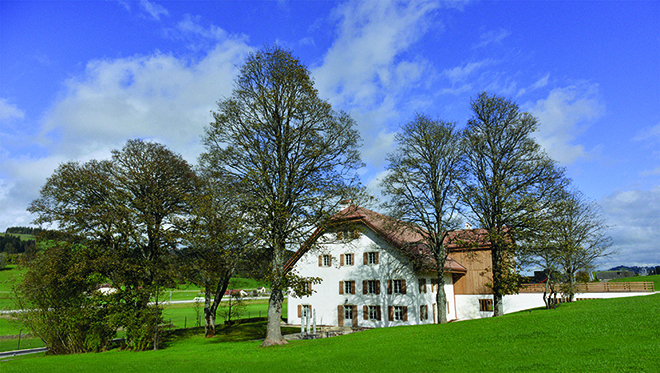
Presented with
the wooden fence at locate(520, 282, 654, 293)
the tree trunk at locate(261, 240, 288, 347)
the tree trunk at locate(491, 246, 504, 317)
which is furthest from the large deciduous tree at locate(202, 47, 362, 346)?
the wooden fence at locate(520, 282, 654, 293)

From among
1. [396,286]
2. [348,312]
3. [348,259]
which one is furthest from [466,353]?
[348,259]

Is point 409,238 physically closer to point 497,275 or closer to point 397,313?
point 397,313

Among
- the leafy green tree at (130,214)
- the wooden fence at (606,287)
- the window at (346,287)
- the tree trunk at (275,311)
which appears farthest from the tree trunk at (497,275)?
the leafy green tree at (130,214)

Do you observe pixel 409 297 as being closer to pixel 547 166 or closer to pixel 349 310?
pixel 349 310

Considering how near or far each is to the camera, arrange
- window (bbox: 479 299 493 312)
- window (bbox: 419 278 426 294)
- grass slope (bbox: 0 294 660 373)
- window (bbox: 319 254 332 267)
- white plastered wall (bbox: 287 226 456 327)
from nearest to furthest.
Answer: grass slope (bbox: 0 294 660 373), white plastered wall (bbox: 287 226 456 327), window (bbox: 419 278 426 294), window (bbox: 479 299 493 312), window (bbox: 319 254 332 267)

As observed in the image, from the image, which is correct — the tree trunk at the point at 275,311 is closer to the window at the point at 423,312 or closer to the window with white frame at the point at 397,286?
the window with white frame at the point at 397,286

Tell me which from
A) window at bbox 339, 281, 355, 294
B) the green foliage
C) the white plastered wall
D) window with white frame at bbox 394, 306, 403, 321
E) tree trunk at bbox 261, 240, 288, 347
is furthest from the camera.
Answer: window at bbox 339, 281, 355, 294

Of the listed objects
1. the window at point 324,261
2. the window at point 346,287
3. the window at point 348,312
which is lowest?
the window at point 348,312

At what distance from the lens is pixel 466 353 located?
578 inches

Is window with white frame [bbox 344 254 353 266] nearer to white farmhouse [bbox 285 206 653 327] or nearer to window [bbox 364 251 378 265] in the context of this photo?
white farmhouse [bbox 285 206 653 327]

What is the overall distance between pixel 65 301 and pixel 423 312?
27598mm

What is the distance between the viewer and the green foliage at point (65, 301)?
24391 mm

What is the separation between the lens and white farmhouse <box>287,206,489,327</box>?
34.8 meters

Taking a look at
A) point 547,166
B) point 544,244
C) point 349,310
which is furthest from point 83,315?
point 547,166
